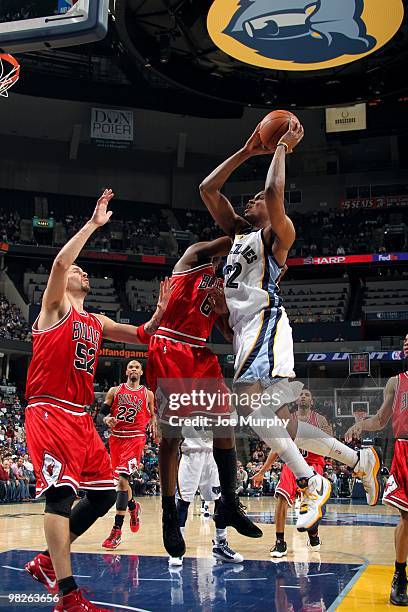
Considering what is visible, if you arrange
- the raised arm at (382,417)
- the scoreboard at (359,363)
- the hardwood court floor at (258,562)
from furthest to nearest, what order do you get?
the scoreboard at (359,363) → the raised arm at (382,417) → the hardwood court floor at (258,562)

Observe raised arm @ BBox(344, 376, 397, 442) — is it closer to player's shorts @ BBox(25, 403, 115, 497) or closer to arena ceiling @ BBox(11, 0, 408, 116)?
player's shorts @ BBox(25, 403, 115, 497)

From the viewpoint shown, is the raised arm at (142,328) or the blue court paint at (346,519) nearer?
the raised arm at (142,328)

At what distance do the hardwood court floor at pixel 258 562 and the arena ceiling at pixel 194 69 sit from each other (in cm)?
1408

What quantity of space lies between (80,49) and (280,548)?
22.8 meters

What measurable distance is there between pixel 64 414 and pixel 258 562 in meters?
3.86

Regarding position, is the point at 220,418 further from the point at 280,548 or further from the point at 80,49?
the point at 80,49

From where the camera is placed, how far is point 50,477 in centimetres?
470

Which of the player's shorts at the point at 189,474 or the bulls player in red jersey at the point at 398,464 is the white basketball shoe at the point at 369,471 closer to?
the bulls player in red jersey at the point at 398,464

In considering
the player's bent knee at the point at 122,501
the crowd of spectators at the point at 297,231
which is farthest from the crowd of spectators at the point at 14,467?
the crowd of spectators at the point at 297,231

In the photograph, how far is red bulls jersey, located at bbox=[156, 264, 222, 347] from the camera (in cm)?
532

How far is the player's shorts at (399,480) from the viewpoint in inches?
232

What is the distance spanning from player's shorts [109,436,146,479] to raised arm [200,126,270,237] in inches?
212

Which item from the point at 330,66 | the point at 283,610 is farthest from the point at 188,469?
the point at 330,66

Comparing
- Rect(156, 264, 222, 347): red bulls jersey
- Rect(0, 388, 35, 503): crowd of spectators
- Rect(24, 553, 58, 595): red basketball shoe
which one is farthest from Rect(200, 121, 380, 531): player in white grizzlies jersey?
Rect(0, 388, 35, 503): crowd of spectators
